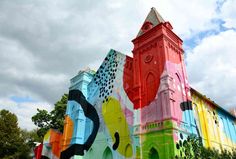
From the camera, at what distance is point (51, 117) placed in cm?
3428

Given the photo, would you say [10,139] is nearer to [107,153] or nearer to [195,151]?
[107,153]

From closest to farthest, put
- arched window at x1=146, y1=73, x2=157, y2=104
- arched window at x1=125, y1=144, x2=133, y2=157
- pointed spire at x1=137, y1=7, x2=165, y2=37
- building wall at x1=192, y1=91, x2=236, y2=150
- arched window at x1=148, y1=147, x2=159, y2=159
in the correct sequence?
arched window at x1=148, y1=147, x2=159, y2=159 → arched window at x1=146, y1=73, x2=157, y2=104 → arched window at x1=125, y1=144, x2=133, y2=157 → pointed spire at x1=137, y1=7, x2=165, y2=37 → building wall at x1=192, y1=91, x2=236, y2=150

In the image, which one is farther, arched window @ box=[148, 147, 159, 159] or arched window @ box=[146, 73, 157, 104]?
arched window @ box=[146, 73, 157, 104]

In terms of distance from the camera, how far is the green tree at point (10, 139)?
3262 cm

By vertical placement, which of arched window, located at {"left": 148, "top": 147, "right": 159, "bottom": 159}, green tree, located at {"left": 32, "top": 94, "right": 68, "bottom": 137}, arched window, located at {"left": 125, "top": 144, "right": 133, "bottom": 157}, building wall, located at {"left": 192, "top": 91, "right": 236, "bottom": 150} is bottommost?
arched window, located at {"left": 148, "top": 147, "right": 159, "bottom": 159}

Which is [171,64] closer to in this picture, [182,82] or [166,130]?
[182,82]

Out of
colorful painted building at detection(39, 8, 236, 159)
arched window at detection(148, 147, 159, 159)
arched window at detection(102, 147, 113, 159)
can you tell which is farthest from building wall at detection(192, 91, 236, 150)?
arched window at detection(102, 147, 113, 159)

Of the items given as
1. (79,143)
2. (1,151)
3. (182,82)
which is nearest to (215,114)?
(182,82)

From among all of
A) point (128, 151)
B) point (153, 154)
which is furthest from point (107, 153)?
point (153, 154)

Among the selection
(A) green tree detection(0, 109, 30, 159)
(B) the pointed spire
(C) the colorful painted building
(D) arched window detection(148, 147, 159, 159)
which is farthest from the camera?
(A) green tree detection(0, 109, 30, 159)

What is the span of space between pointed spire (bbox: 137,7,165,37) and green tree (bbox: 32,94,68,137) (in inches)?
843

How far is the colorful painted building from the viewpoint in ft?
43.1

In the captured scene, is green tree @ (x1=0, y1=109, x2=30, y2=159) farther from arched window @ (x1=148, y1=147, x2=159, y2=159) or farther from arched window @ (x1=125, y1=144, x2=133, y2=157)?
arched window @ (x1=148, y1=147, x2=159, y2=159)

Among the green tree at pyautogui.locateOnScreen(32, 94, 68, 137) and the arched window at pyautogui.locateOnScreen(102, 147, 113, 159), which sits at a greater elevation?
the green tree at pyautogui.locateOnScreen(32, 94, 68, 137)
